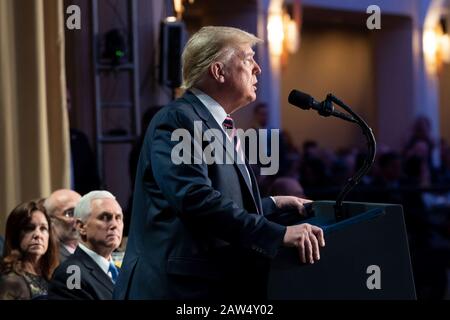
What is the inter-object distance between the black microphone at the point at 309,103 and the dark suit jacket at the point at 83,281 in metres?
1.16

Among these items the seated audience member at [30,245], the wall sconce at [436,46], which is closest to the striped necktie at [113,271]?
the seated audience member at [30,245]

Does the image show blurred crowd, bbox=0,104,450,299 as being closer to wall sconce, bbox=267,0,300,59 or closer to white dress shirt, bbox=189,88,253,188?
white dress shirt, bbox=189,88,253,188

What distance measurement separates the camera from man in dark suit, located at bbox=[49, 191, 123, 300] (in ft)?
11.0

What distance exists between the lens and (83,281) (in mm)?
3414

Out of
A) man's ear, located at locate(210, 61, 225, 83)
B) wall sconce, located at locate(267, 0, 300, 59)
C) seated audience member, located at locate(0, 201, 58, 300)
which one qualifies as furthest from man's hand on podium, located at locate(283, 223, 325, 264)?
wall sconce, located at locate(267, 0, 300, 59)

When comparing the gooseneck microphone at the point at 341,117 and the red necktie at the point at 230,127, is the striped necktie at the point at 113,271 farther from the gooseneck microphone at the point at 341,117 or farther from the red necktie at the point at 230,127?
the gooseneck microphone at the point at 341,117

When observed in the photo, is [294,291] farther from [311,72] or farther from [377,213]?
[311,72]

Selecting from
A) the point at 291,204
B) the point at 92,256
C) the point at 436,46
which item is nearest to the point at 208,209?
the point at 291,204

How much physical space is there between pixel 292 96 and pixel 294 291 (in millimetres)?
492

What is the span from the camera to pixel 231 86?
2523 millimetres

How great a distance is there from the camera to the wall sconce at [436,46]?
14.8m

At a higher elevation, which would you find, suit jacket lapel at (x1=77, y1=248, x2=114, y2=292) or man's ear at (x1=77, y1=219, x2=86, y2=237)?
man's ear at (x1=77, y1=219, x2=86, y2=237)

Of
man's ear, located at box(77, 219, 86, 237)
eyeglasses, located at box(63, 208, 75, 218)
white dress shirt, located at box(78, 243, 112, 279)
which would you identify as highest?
man's ear, located at box(77, 219, 86, 237)

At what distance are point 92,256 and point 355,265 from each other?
1.43 metres
